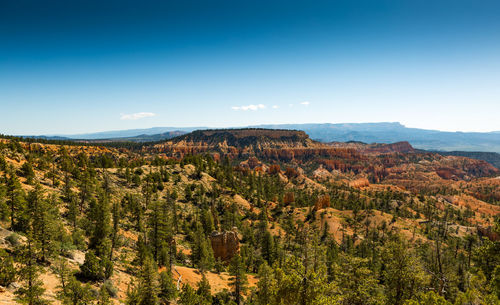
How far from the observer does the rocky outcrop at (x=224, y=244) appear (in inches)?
2554

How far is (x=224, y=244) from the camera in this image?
64.8 meters

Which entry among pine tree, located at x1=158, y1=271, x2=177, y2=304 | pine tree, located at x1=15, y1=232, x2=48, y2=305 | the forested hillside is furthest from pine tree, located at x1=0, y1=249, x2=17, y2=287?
pine tree, located at x1=158, y1=271, x2=177, y2=304

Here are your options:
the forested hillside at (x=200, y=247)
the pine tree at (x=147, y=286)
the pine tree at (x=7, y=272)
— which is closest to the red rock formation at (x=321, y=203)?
the forested hillside at (x=200, y=247)

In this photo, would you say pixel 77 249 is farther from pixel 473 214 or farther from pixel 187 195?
pixel 473 214

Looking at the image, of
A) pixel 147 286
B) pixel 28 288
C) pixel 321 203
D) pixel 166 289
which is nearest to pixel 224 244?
pixel 166 289

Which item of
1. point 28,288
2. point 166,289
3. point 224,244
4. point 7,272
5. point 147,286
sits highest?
point 7,272

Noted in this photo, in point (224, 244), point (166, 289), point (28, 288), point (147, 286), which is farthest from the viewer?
point (224, 244)

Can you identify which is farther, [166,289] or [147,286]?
[166,289]

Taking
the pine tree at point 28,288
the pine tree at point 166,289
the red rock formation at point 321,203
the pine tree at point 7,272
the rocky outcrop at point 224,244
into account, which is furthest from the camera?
the red rock formation at point 321,203

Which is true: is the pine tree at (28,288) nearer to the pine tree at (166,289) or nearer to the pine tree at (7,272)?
the pine tree at (7,272)

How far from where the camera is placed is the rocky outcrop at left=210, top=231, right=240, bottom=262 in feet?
213

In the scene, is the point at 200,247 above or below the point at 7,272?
below

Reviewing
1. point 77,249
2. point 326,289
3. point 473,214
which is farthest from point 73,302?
point 473,214

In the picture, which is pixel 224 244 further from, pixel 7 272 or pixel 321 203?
pixel 321 203
